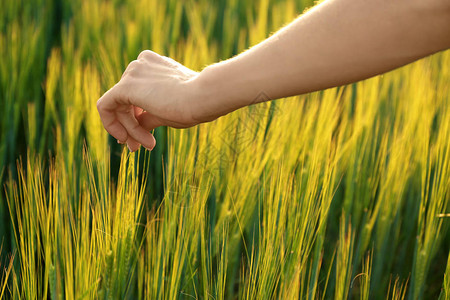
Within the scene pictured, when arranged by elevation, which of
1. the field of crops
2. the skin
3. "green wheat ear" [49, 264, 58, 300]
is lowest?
"green wheat ear" [49, 264, 58, 300]

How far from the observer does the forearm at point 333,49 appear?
0.62m

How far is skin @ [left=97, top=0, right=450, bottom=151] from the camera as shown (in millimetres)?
620

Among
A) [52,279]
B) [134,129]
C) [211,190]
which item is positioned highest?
[134,129]

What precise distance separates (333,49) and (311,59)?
1.1 inches

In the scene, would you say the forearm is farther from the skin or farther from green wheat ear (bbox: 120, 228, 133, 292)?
green wheat ear (bbox: 120, 228, 133, 292)

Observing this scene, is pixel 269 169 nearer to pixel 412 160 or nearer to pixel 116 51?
pixel 412 160

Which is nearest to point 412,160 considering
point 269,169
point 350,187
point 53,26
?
point 350,187

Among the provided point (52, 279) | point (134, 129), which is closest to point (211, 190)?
point (134, 129)

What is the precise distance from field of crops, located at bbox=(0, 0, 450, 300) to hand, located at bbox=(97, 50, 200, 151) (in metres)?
0.06

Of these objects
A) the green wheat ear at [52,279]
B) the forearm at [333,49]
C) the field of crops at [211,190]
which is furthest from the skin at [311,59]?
the green wheat ear at [52,279]

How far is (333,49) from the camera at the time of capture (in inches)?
25.6

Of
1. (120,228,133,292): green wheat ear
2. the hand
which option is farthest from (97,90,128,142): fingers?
(120,228,133,292): green wheat ear

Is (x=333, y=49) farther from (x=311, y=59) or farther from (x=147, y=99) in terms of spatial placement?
(x=147, y=99)

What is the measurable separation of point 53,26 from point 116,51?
0.59m
